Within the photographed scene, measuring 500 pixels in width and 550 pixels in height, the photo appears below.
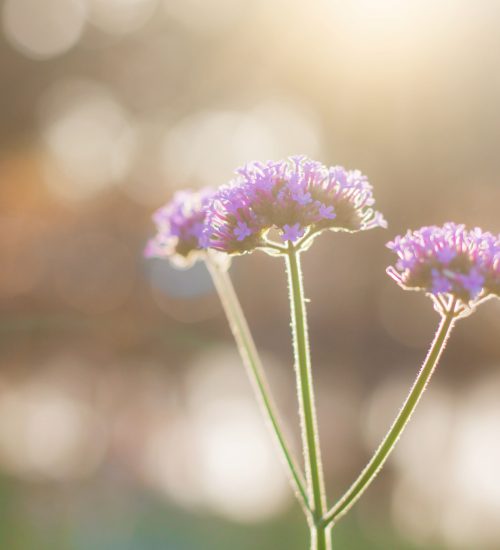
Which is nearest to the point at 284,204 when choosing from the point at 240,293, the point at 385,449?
the point at 385,449

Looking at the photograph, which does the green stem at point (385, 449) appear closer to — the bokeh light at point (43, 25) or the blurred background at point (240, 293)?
the blurred background at point (240, 293)

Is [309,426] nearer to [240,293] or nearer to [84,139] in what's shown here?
[240,293]

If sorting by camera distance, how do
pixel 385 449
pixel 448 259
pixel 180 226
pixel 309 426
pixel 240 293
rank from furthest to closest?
pixel 240 293 → pixel 180 226 → pixel 448 259 → pixel 309 426 → pixel 385 449

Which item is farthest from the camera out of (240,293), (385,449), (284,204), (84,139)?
(84,139)

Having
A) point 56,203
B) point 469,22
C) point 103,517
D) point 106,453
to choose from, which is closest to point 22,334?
point 56,203

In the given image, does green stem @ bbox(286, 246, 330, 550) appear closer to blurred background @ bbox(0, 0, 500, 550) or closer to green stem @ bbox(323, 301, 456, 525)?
green stem @ bbox(323, 301, 456, 525)

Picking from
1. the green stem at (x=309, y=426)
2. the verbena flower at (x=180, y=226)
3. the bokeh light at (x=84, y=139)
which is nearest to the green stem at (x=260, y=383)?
the green stem at (x=309, y=426)

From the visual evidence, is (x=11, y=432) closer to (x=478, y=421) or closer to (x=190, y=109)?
(x=478, y=421)
